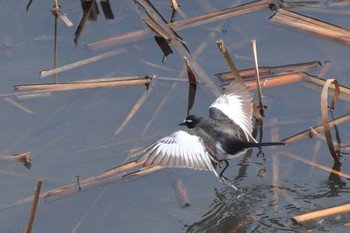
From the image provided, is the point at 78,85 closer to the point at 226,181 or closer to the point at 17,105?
the point at 17,105

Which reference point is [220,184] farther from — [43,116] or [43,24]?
[43,24]

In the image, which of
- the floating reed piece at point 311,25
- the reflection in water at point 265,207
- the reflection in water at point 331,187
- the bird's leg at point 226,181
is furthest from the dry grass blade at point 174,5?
the reflection in water at point 331,187

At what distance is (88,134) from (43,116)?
1.53ft

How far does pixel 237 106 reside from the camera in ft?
20.0

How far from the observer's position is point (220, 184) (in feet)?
18.9

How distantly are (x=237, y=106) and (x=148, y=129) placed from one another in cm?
76

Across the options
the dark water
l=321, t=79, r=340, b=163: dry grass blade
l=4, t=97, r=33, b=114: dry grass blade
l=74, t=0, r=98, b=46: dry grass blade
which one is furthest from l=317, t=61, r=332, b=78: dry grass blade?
l=4, t=97, r=33, b=114: dry grass blade

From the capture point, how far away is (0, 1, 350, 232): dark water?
550 centimetres

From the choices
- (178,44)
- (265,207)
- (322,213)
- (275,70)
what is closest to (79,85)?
(178,44)

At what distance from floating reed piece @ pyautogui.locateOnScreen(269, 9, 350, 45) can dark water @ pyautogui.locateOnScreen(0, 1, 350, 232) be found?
0.08m

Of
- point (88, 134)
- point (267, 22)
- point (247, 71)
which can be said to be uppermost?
point (267, 22)

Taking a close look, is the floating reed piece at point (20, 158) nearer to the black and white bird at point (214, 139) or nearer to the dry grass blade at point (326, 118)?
the black and white bird at point (214, 139)

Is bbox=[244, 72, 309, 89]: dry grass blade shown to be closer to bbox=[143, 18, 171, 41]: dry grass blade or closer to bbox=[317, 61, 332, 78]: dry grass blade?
bbox=[317, 61, 332, 78]: dry grass blade

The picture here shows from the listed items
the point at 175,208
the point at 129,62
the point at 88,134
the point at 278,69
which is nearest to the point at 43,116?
the point at 88,134
